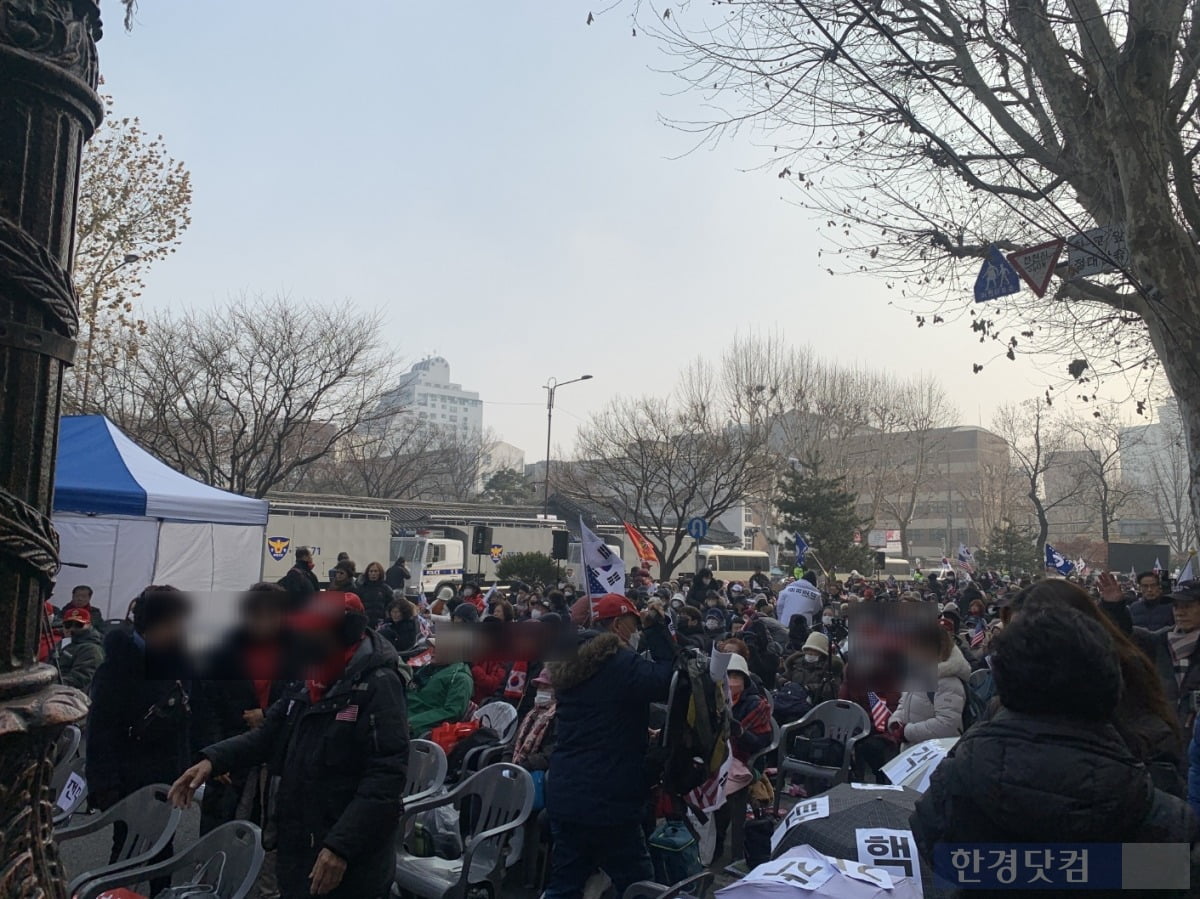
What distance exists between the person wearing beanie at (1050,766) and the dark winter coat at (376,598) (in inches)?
474

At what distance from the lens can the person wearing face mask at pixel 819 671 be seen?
837 centimetres

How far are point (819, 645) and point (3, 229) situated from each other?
25.3 feet

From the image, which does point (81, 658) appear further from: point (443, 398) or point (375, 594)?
point (443, 398)

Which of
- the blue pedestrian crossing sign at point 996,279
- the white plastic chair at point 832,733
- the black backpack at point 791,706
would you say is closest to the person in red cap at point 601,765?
the white plastic chair at point 832,733

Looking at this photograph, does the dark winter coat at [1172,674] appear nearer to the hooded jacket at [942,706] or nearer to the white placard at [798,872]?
the hooded jacket at [942,706]

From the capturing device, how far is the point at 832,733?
23.6 ft

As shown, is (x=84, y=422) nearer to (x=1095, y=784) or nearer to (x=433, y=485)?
(x=1095, y=784)

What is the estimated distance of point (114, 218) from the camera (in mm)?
21297

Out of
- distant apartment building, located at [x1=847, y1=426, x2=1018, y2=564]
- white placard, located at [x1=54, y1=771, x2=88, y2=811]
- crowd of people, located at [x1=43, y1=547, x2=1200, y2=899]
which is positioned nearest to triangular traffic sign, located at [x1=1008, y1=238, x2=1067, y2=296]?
crowd of people, located at [x1=43, y1=547, x2=1200, y2=899]

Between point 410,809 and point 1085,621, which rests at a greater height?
point 1085,621

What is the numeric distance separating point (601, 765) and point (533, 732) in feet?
5.15

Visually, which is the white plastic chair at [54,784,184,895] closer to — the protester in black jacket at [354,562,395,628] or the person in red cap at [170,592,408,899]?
the person in red cap at [170,592,408,899]

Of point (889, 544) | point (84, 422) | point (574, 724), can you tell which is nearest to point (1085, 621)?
point (574, 724)

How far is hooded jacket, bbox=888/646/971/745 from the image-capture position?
602 centimetres
